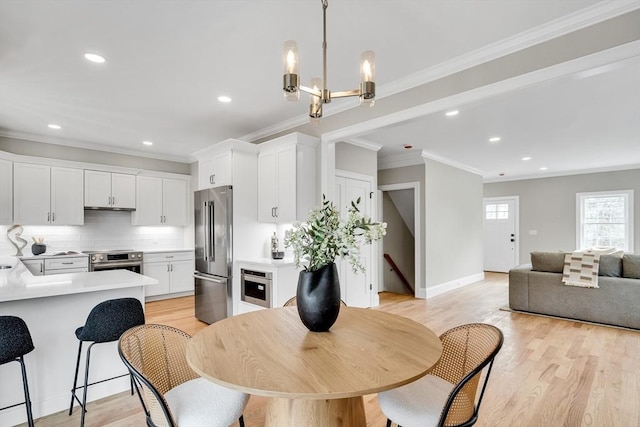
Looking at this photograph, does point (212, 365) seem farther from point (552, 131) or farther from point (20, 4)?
point (552, 131)

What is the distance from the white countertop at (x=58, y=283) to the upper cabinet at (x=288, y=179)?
5.62 feet

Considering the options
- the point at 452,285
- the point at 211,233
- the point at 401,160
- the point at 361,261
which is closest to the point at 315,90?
the point at 211,233

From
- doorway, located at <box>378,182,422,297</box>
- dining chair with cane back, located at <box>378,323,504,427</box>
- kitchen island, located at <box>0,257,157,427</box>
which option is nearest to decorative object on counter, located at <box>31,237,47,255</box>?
kitchen island, located at <box>0,257,157,427</box>

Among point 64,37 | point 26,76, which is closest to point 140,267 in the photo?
point 26,76

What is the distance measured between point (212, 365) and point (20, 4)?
8.10 feet

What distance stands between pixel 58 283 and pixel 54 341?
40 cm

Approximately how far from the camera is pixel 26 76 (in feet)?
9.75

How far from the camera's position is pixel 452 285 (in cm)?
655

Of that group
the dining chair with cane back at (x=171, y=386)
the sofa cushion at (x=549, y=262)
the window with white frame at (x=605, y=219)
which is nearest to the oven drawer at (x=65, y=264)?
the dining chair with cane back at (x=171, y=386)

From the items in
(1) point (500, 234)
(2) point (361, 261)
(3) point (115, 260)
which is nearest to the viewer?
(2) point (361, 261)

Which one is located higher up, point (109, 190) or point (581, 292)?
point (109, 190)

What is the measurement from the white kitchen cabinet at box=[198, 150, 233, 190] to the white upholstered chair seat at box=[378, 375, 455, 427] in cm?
323

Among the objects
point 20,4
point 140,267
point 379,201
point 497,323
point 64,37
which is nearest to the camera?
point 20,4

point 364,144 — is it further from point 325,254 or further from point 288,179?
point 325,254
